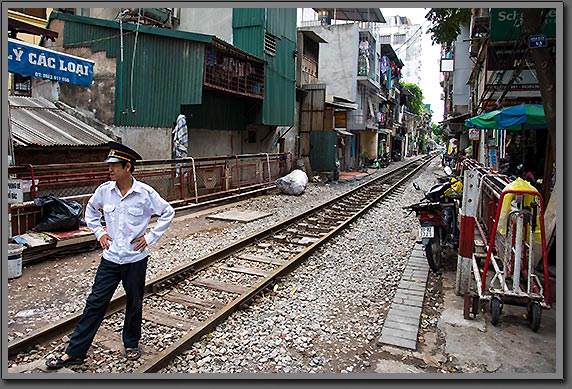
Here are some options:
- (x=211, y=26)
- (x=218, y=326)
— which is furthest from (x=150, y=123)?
(x=218, y=326)

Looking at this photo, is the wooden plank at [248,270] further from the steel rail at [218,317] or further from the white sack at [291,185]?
the white sack at [291,185]

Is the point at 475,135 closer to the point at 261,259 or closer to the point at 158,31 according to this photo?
the point at 158,31

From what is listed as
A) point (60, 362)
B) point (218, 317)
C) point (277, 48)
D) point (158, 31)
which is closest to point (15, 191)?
point (60, 362)

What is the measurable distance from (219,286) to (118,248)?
2421 mm

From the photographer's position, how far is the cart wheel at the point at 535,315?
14.9 feet

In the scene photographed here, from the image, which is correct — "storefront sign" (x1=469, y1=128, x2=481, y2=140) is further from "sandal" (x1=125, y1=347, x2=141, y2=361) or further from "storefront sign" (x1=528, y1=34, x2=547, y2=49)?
"sandal" (x1=125, y1=347, x2=141, y2=361)

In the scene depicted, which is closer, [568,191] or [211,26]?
[568,191]

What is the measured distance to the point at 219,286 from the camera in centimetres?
602

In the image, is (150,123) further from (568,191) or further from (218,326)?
(568,191)

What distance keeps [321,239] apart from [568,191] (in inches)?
212

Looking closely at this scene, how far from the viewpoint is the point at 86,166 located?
910cm

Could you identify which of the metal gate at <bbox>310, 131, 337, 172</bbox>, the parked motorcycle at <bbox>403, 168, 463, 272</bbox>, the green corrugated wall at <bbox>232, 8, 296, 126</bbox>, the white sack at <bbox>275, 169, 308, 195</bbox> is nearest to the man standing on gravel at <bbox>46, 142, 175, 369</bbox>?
the parked motorcycle at <bbox>403, 168, 463, 272</bbox>

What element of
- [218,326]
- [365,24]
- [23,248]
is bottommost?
[218,326]

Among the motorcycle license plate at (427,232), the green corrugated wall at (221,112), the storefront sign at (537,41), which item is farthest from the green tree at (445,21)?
the green corrugated wall at (221,112)
